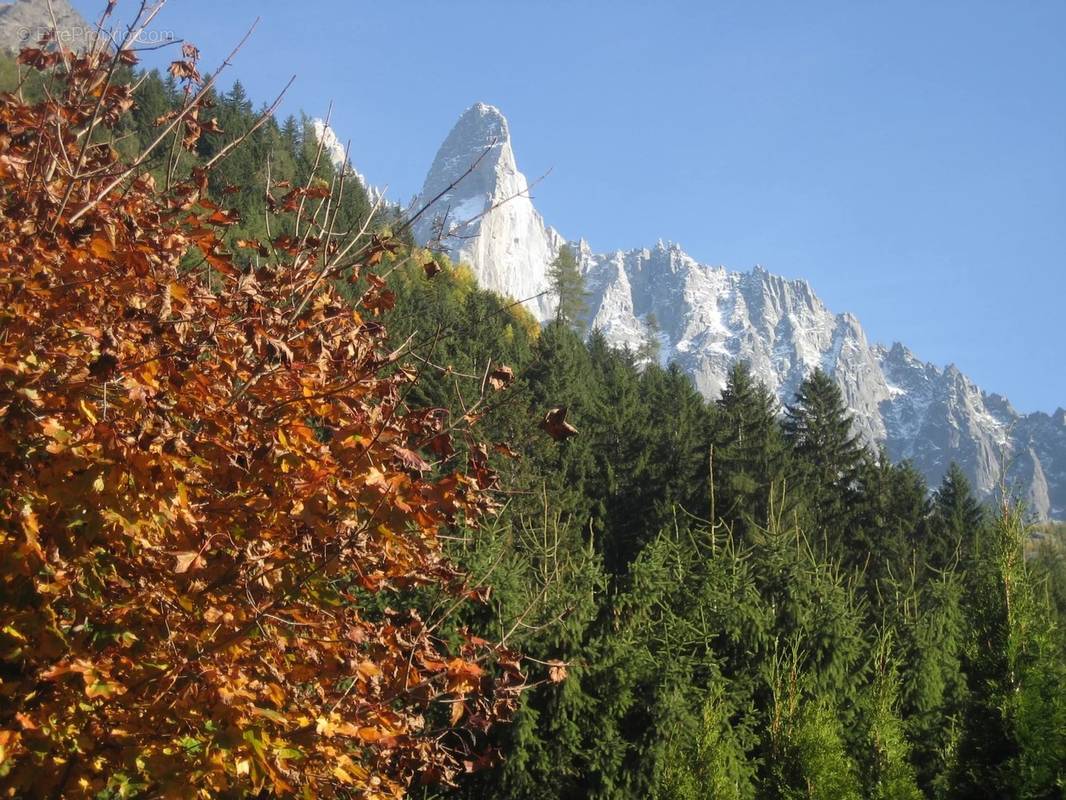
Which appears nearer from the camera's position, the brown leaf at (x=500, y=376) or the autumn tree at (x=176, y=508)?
the autumn tree at (x=176, y=508)

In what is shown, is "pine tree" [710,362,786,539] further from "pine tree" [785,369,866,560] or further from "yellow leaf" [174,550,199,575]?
"yellow leaf" [174,550,199,575]

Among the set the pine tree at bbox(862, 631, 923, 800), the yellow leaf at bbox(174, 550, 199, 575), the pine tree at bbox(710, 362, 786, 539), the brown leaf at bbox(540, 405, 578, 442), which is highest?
the pine tree at bbox(710, 362, 786, 539)

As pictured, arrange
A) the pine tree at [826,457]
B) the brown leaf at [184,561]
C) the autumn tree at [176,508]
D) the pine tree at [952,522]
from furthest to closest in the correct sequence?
the pine tree at [826,457]
the pine tree at [952,522]
the autumn tree at [176,508]
the brown leaf at [184,561]

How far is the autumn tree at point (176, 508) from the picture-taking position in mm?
2971

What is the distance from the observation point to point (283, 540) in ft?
12.0

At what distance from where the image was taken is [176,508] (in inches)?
127

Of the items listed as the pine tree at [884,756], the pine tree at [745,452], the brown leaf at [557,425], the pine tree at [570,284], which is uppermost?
the pine tree at [570,284]

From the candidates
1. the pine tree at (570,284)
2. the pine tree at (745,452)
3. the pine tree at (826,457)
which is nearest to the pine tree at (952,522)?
the pine tree at (826,457)

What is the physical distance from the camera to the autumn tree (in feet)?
9.75

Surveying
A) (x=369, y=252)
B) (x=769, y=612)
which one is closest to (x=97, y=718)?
(x=369, y=252)

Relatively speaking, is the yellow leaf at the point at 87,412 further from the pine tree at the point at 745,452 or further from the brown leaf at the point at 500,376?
the pine tree at the point at 745,452

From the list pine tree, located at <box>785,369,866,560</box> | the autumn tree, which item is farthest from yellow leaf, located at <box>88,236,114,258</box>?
pine tree, located at <box>785,369,866,560</box>

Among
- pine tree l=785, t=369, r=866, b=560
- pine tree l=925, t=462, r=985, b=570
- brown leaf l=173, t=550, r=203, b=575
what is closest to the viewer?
brown leaf l=173, t=550, r=203, b=575

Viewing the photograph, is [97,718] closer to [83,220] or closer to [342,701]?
[342,701]
